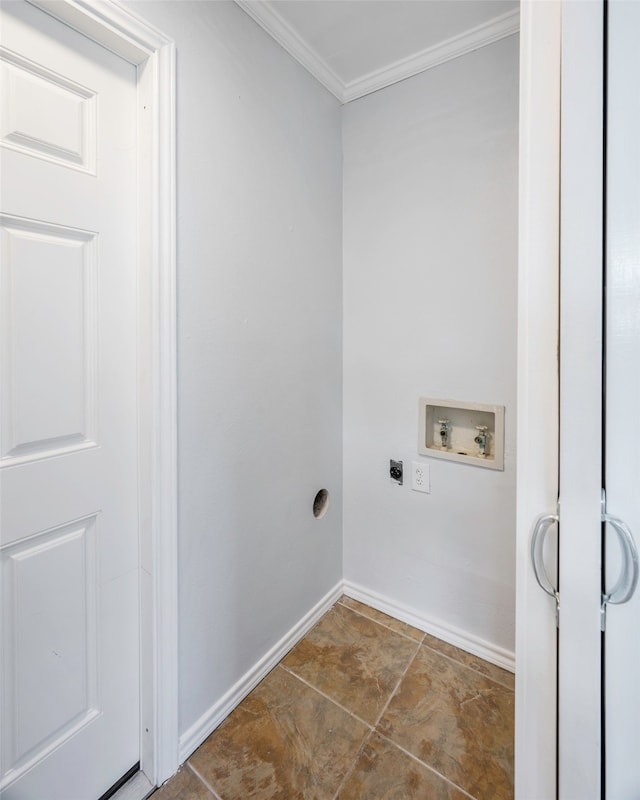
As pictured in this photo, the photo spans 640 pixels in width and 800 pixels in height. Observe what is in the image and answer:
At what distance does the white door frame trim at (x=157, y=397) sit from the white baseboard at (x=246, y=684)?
56mm

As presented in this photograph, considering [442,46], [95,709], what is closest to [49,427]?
[95,709]

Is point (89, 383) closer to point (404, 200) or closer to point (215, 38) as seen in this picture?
point (215, 38)

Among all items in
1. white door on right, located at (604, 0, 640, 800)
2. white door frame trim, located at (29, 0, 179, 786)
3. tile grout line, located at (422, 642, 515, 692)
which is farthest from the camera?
tile grout line, located at (422, 642, 515, 692)

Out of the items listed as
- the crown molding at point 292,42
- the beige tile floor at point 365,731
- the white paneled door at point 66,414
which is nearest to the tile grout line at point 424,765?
the beige tile floor at point 365,731

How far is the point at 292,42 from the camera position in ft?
4.61

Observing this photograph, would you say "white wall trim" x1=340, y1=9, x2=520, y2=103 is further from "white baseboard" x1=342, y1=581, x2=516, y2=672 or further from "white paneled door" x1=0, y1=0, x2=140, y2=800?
"white baseboard" x1=342, y1=581, x2=516, y2=672

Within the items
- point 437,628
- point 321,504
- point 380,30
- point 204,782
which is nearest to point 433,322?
point 321,504

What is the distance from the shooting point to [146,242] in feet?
3.38

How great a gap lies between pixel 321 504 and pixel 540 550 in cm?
121

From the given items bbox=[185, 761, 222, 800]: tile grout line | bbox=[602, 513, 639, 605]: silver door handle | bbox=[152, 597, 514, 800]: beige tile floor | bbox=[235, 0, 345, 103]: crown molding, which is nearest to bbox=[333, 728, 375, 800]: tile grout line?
bbox=[152, 597, 514, 800]: beige tile floor

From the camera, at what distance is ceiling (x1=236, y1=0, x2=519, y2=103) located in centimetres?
128

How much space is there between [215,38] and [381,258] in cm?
95

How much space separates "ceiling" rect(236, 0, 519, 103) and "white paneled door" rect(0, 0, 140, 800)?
712 mm

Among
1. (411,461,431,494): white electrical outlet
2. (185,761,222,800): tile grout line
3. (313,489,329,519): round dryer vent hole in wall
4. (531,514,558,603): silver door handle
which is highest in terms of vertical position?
(531,514,558,603): silver door handle
